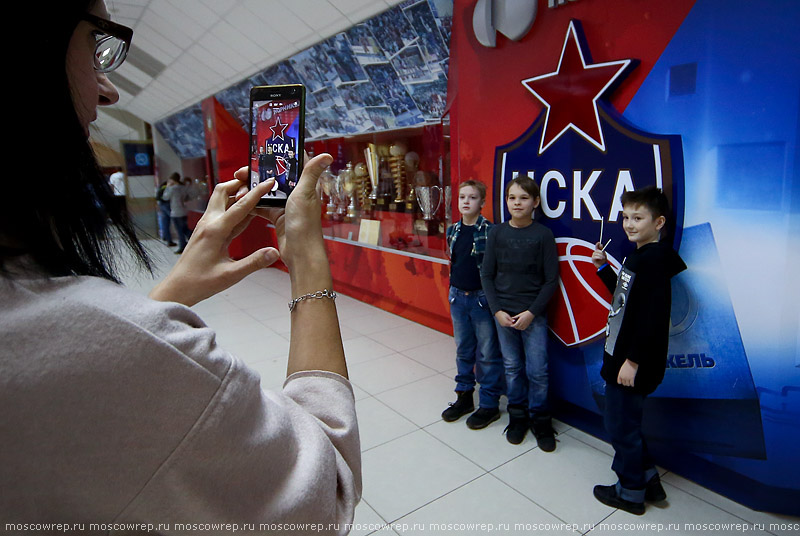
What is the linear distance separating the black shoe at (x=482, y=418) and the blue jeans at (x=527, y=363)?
0.43 feet

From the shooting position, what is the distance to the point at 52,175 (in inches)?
21.0

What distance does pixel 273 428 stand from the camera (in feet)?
1.77

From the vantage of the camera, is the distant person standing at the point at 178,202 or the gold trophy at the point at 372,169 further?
the distant person standing at the point at 178,202

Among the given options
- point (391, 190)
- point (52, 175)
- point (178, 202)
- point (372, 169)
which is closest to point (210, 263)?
point (52, 175)

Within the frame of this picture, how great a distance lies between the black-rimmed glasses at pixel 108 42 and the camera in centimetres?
60

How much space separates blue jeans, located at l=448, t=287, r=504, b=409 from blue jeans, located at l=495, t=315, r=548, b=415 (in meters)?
0.08

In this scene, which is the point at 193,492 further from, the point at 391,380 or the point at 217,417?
the point at 391,380

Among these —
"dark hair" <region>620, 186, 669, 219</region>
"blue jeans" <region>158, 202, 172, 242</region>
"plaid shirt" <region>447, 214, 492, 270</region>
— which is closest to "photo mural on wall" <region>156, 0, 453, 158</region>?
"plaid shirt" <region>447, 214, 492, 270</region>

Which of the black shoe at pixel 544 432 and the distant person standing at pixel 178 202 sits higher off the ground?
the distant person standing at pixel 178 202

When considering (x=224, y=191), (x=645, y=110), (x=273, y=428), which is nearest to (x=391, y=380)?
(x=645, y=110)

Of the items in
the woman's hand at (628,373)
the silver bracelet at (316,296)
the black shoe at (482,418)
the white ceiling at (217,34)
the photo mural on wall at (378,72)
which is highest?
the white ceiling at (217,34)

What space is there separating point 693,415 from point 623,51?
66.3 inches

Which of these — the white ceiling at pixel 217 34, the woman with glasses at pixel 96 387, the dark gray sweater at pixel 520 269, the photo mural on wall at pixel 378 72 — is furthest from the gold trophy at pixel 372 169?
the woman with glasses at pixel 96 387

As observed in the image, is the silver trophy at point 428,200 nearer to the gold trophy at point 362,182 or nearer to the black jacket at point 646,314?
the gold trophy at point 362,182
